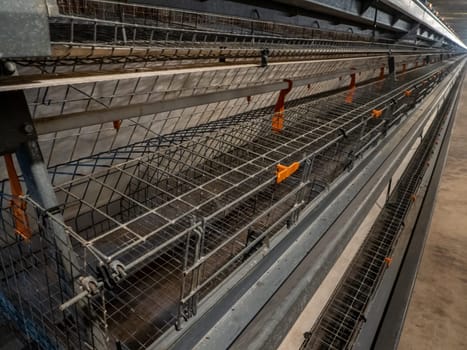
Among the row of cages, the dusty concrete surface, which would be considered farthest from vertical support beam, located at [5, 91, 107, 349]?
the dusty concrete surface

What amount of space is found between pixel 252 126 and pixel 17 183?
114cm

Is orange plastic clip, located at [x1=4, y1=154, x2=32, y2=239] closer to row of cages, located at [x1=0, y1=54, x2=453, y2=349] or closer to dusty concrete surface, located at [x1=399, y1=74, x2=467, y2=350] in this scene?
row of cages, located at [x1=0, y1=54, x2=453, y2=349]

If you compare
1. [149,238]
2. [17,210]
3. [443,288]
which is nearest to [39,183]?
[17,210]

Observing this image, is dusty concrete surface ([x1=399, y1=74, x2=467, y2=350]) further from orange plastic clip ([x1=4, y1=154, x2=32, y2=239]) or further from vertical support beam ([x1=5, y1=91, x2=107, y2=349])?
orange plastic clip ([x1=4, y1=154, x2=32, y2=239])

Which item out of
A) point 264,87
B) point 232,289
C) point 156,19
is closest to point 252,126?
point 264,87

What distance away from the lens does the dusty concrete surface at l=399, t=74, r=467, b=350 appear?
132cm

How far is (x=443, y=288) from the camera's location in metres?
1.58

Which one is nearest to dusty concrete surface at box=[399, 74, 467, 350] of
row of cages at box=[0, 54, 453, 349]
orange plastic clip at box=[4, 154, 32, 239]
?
row of cages at box=[0, 54, 453, 349]

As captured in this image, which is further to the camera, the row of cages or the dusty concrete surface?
the dusty concrete surface

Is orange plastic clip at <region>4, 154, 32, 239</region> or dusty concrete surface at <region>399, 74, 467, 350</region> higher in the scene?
orange plastic clip at <region>4, 154, 32, 239</region>

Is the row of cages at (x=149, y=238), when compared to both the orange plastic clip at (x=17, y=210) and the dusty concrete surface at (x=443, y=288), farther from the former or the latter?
the dusty concrete surface at (x=443, y=288)

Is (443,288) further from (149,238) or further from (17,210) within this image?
(17,210)

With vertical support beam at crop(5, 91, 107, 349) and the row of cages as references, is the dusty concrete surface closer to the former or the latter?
the row of cages

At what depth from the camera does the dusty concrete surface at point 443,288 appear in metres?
1.32
